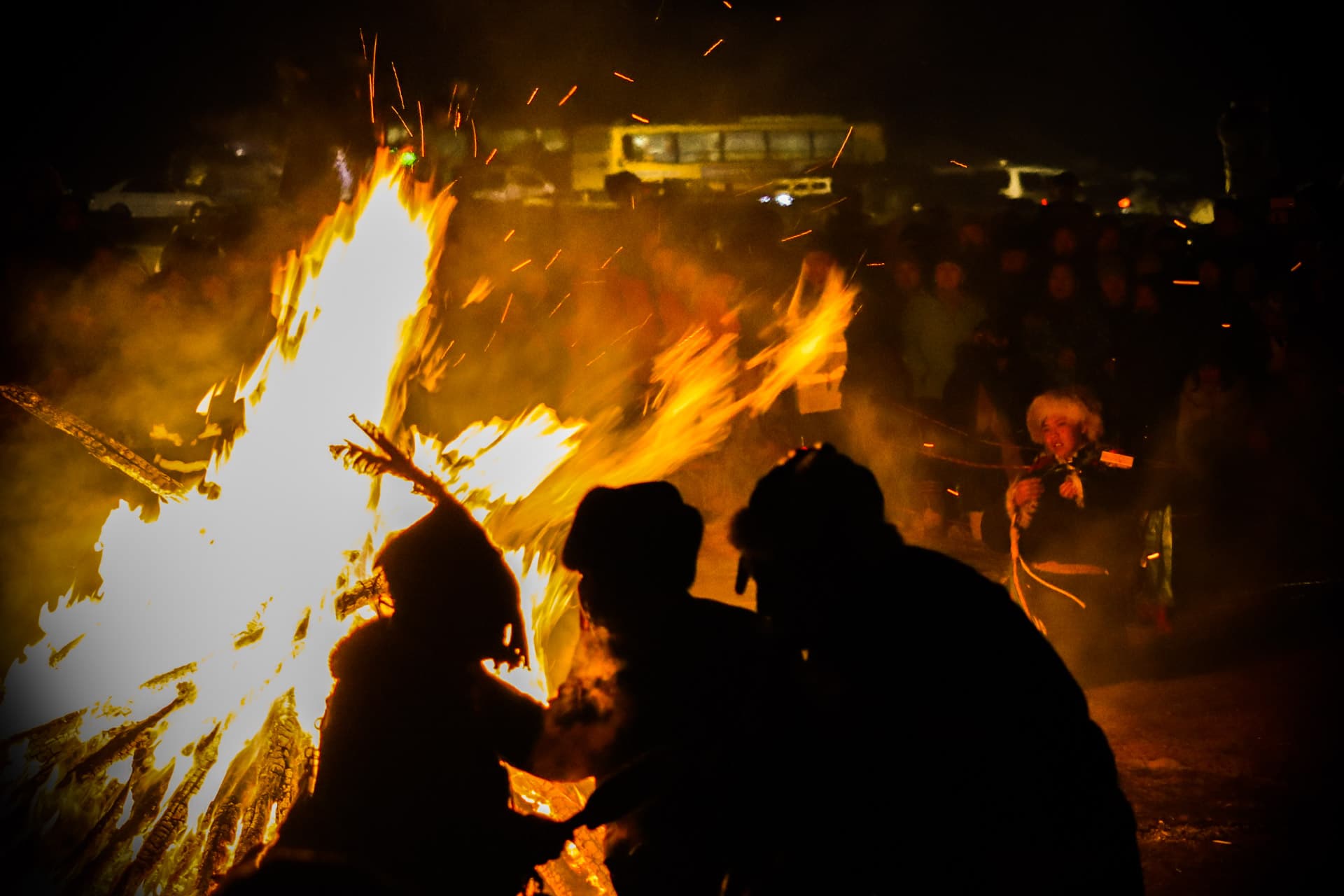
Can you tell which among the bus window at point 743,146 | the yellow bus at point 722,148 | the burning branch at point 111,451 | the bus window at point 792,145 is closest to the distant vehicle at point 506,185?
the burning branch at point 111,451

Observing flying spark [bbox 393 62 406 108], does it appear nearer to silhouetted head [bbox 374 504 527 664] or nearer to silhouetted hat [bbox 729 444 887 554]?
silhouetted head [bbox 374 504 527 664]

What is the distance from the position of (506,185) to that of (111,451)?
10.5m

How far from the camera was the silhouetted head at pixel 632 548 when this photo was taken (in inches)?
104

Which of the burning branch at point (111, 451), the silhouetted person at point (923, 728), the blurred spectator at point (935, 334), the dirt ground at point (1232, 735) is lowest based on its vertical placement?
the dirt ground at point (1232, 735)

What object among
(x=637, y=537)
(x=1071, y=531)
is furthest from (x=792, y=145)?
(x=637, y=537)

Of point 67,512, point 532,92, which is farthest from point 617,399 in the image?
point 532,92

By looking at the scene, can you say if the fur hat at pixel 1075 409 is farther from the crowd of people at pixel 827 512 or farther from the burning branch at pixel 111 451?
the burning branch at pixel 111 451

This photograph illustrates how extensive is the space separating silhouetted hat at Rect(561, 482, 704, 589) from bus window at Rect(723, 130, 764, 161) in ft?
75.3

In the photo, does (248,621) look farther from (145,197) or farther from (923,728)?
(145,197)

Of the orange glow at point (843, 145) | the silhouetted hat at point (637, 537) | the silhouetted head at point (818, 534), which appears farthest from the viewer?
the orange glow at point (843, 145)

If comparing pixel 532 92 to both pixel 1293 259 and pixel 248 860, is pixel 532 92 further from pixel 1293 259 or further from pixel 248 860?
pixel 248 860

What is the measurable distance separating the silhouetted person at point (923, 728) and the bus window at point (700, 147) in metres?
23.8

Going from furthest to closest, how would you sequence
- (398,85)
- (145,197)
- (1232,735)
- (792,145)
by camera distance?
(792,145) → (145,197) → (398,85) → (1232,735)

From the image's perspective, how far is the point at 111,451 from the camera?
3.65 metres
